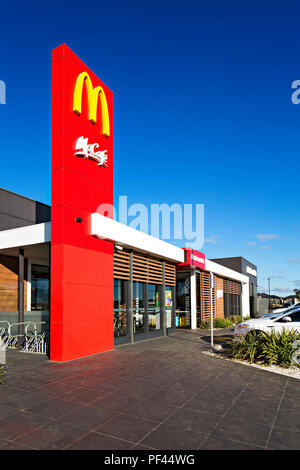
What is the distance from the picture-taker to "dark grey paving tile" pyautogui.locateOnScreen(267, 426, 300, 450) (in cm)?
410

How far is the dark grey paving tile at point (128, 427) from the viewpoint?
4.36 meters

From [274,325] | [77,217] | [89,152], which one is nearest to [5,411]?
[77,217]

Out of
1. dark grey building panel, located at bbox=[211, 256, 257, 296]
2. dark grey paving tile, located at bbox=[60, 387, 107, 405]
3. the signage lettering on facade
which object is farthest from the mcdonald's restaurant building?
the signage lettering on facade

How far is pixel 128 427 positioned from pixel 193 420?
0.96 meters

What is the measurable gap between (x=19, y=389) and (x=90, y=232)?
4.92 metres

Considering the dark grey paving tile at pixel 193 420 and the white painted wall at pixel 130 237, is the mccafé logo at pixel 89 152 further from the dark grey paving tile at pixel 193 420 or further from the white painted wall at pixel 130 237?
the dark grey paving tile at pixel 193 420

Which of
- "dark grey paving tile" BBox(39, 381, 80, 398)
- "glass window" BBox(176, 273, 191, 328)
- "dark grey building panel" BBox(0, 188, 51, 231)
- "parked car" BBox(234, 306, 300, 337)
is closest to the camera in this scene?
"dark grey paving tile" BBox(39, 381, 80, 398)

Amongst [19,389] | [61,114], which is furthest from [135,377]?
[61,114]

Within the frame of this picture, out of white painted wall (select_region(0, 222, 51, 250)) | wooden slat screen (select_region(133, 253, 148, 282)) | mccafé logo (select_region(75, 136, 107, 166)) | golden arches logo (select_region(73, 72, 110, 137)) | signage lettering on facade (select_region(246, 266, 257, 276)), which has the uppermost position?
golden arches logo (select_region(73, 72, 110, 137))

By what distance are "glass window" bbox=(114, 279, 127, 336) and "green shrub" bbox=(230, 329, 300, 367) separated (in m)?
4.04

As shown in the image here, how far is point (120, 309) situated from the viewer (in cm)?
1227

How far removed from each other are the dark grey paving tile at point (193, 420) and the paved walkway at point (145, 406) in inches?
0.5

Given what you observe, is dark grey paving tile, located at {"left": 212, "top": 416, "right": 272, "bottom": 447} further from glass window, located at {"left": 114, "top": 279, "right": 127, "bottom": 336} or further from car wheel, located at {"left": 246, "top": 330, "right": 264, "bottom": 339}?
glass window, located at {"left": 114, "top": 279, "right": 127, "bottom": 336}
